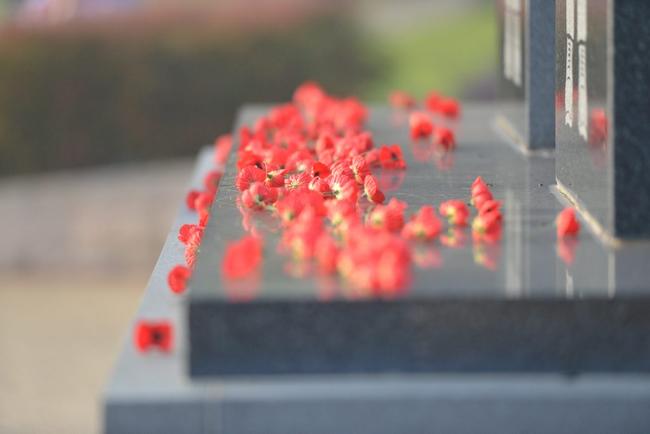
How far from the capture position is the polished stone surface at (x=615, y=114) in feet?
9.41

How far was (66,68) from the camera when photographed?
→ 9.99 m

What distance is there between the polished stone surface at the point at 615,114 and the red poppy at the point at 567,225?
0.22 ft

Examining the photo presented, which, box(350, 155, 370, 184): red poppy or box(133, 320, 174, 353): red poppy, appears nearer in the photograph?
box(133, 320, 174, 353): red poppy

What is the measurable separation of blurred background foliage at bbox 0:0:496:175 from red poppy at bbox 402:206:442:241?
7301 millimetres

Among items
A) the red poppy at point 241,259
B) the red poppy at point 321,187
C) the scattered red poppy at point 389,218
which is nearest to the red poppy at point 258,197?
the red poppy at point 321,187

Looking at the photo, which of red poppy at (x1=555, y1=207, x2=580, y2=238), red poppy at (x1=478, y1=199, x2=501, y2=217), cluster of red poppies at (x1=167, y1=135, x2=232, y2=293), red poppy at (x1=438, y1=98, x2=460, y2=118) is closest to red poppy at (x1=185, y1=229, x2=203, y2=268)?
cluster of red poppies at (x1=167, y1=135, x2=232, y2=293)

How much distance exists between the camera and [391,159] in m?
3.94

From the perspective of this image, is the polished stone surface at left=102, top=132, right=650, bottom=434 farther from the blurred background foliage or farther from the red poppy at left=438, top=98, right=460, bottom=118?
the blurred background foliage

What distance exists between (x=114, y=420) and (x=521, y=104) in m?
2.45

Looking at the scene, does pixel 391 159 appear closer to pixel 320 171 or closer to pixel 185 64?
pixel 320 171

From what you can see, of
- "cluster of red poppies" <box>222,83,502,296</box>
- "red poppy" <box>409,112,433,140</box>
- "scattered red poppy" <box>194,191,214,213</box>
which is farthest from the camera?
"red poppy" <box>409,112,433,140</box>

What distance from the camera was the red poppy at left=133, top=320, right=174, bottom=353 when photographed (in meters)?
2.71

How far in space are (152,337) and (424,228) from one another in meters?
0.62

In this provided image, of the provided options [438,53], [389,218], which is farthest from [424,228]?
[438,53]
